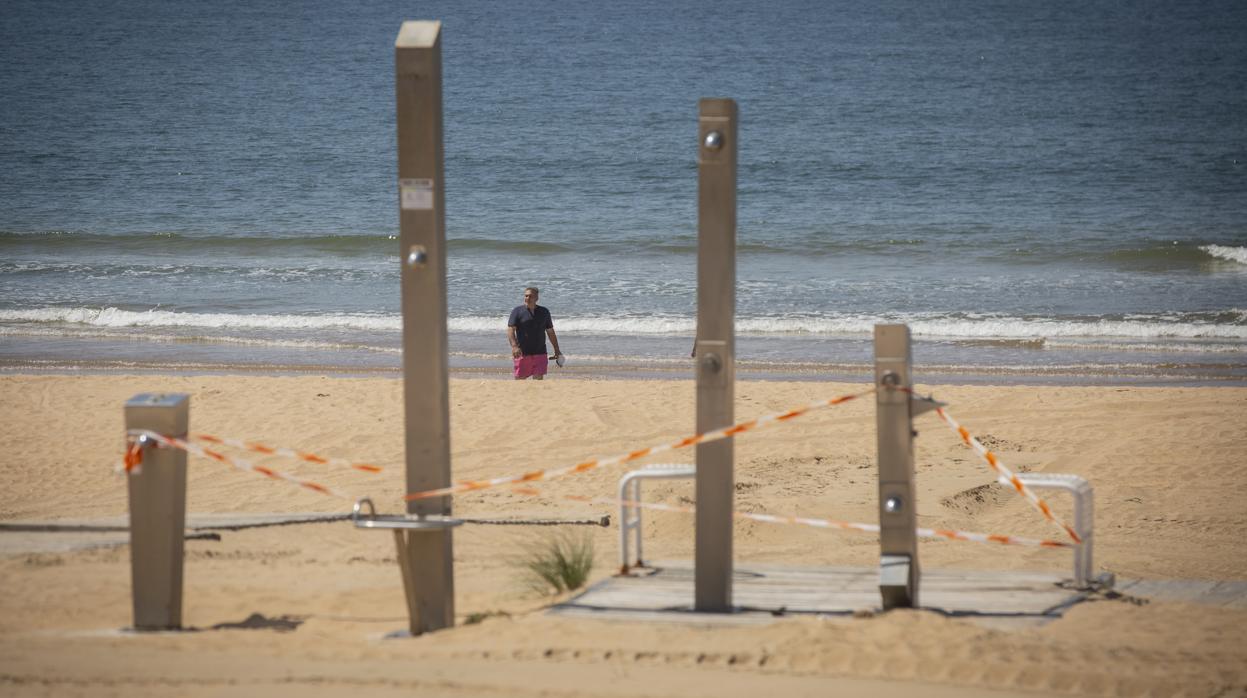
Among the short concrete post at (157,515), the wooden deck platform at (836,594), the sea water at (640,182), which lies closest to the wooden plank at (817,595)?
the wooden deck platform at (836,594)

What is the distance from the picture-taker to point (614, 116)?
5328 cm

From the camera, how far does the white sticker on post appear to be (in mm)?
5883

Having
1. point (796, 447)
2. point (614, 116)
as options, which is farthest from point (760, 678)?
point (614, 116)

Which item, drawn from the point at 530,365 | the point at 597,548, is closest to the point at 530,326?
the point at 530,365

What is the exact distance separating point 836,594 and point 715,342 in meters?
1.49

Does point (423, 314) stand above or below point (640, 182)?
below

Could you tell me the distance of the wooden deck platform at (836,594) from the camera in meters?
6.26

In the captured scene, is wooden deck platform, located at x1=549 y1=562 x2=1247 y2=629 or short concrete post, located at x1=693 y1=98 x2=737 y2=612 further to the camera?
wooden deck platform, located at x1=549 y1=562 x2=1247 y2=629

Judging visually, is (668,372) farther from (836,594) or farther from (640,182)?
(640,182)

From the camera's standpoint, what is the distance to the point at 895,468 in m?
6.15

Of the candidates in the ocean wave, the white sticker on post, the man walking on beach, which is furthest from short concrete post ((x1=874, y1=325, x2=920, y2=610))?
the ocean wave

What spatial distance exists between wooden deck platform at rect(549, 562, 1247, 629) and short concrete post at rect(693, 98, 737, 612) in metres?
0.25

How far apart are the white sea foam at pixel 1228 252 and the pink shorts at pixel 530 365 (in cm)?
2000

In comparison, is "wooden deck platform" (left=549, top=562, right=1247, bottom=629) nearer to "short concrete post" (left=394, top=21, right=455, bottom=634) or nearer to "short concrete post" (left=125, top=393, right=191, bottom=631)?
"short concrete post" (left=394, top=21, right=455, bottom=634)
